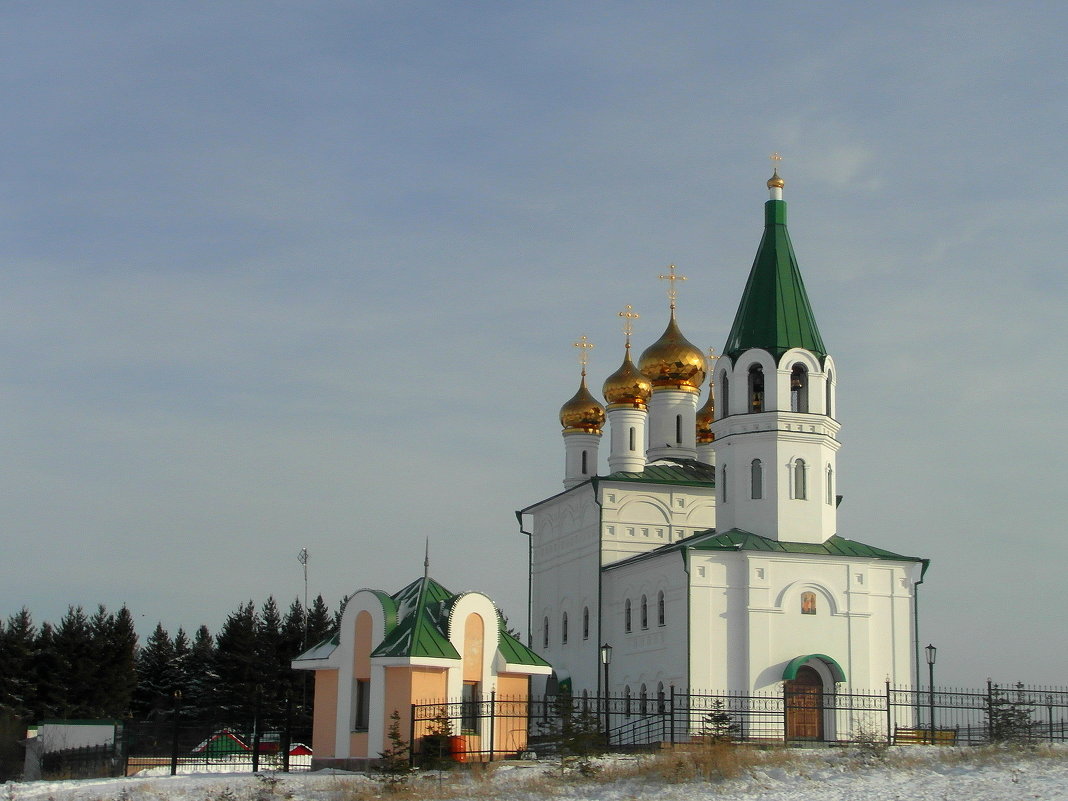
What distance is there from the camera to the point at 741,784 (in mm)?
18797

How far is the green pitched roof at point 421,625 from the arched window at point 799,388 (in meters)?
11.0

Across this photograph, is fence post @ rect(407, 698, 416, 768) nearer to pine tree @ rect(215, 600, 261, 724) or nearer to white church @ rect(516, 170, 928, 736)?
white church @ rect(516, 170, 928, 736)

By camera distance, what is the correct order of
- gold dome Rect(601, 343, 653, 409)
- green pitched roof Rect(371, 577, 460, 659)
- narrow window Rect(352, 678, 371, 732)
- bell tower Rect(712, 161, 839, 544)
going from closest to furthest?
green pitched roof Rect(371, 577, 460, 659) → narrow window Rect(352, 678, 371, 732) → bell tower Rect(712, 161, 839, 544) → gold dome Rect(601, 343, 653, 409)

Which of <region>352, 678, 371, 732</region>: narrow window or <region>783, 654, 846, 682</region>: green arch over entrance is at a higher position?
<region>783, 654, 846, 682</region>: green arch over entrance

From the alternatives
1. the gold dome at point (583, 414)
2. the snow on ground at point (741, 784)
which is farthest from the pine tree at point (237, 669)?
the snow on ground at point (741, 784)

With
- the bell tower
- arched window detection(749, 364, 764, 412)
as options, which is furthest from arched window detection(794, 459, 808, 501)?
arched window detection(749, 364, 764, 412)

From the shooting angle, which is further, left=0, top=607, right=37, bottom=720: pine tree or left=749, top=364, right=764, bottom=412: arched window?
left=0, top=607, right=37, bottom=720: pine tree

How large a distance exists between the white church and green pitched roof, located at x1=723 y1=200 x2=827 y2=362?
3 centimetres

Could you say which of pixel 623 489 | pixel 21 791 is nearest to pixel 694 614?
pixel 623 489

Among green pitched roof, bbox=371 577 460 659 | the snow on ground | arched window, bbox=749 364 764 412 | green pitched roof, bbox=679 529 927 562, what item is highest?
arched window, bbox=749 364 764 412

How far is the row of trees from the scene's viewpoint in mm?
46562

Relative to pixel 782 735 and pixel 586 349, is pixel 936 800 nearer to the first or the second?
pixel 782 735

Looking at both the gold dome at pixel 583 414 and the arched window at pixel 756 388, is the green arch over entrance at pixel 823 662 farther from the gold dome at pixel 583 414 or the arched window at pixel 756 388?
the gold dome at pixel 583 414

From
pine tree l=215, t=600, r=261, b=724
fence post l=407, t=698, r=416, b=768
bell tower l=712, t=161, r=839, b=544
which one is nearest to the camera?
fence post l=407, t=698, r=416, b=768
